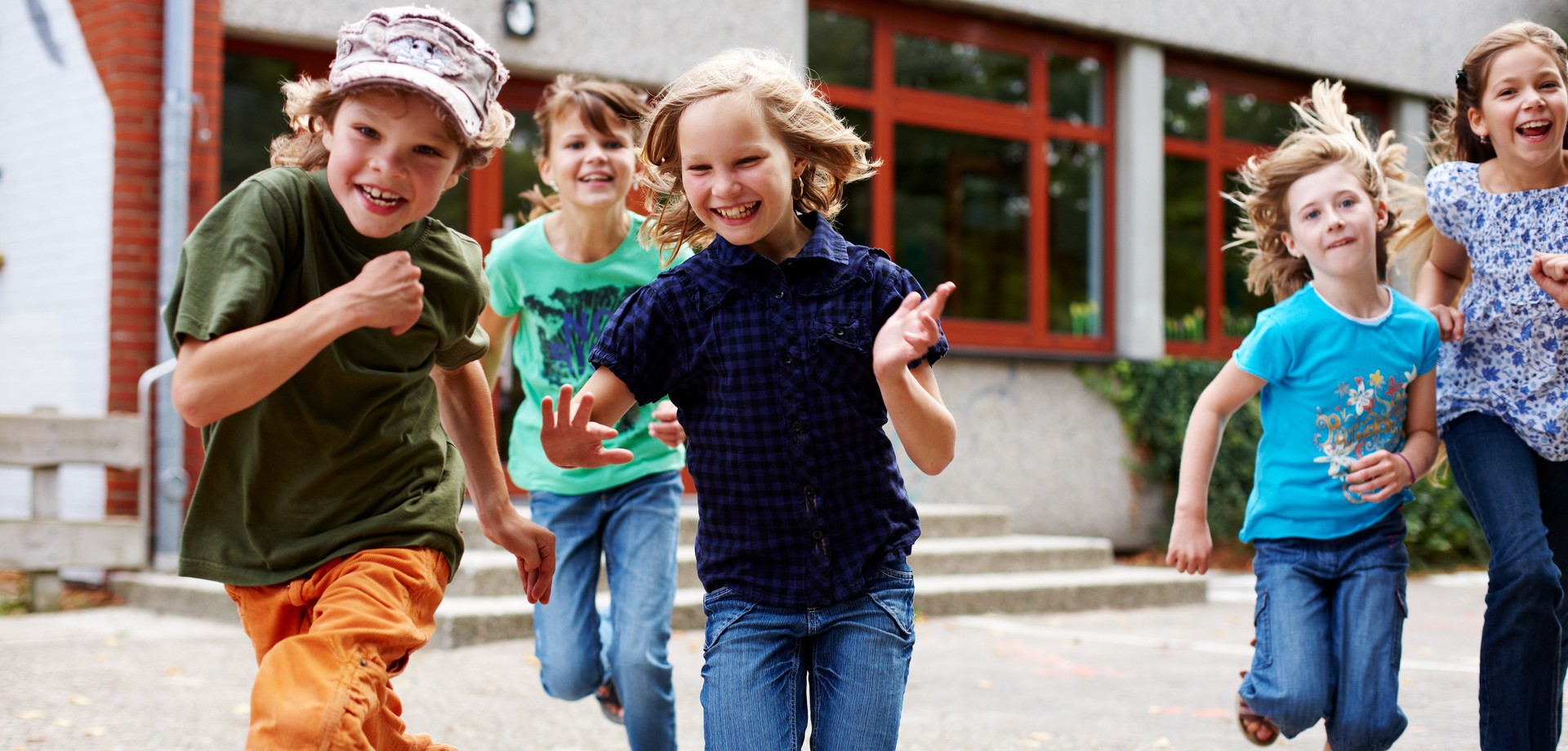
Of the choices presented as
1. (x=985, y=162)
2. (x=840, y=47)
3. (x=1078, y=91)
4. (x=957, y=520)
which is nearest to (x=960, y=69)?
(x=985, y=162)

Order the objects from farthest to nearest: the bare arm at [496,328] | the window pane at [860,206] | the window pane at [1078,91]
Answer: the window pane at [1078,91], the window pane at [860,206], the bare arm at [496,328]

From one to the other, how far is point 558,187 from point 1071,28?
8289mm

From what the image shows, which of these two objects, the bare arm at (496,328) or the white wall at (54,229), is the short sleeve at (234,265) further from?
the white wall at (54,229)

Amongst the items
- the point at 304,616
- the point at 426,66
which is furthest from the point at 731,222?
the point at 304,616

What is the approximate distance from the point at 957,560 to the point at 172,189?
5153 millimetres

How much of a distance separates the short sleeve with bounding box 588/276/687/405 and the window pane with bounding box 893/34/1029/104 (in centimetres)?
850

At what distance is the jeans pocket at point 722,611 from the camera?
275 centimetres

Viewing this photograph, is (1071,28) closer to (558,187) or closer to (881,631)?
(558,187)

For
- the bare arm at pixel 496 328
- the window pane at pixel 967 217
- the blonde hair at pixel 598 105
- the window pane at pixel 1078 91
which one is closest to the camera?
the bare arm at pixel 496 328

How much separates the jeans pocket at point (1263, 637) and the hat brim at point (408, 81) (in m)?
2.43

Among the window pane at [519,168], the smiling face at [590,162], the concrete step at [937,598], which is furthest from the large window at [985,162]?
the smiling face at [590,162]

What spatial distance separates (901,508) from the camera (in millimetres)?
2834

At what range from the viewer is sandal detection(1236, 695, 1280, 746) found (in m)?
3.90

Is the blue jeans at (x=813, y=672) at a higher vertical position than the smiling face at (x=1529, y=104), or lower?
lower
